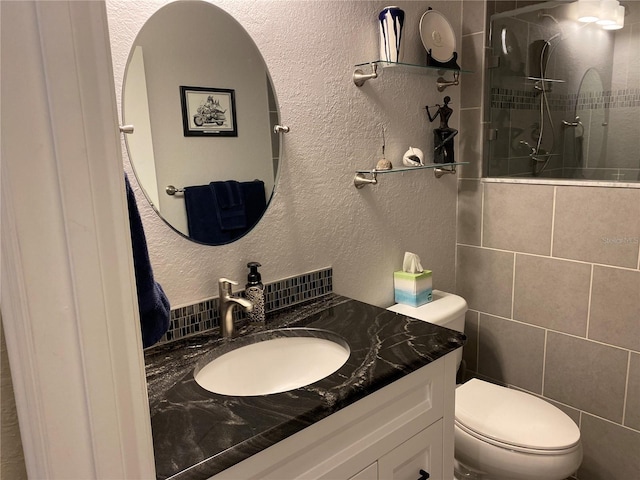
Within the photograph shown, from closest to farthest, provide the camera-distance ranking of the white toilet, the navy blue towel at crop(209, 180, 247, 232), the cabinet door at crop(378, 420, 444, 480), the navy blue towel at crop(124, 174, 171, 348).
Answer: the navy blue towel at crop(124, 174, 171, 348)
the cabinet door at crop(378, 420, 444, 480)
the navy blue towel at crop(209, 180, 247, 232)
the white toilet

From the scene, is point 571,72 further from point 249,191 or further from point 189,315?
point 189,315

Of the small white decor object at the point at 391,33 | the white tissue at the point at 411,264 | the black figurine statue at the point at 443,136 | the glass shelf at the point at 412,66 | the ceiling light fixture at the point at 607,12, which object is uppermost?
the ceiling light fixture at the point at 607,12

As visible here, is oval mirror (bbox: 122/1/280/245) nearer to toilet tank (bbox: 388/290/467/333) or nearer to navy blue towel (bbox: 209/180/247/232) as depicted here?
navy blue towel (bbox: 209/180/247/232)

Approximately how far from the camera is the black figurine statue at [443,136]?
6.50ft

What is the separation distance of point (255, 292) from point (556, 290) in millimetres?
1256

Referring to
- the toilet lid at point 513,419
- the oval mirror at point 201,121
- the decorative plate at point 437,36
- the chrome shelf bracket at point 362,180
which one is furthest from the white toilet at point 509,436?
the decorative plate at point 437,36

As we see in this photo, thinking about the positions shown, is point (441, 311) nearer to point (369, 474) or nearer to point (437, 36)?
point (369, 474)

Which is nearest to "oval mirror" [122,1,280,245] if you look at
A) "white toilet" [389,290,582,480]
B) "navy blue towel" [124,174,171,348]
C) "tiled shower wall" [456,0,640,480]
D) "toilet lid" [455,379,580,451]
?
"navy blue towel" [124,174,171,348]

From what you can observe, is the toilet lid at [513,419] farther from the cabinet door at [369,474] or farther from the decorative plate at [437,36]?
the decorative plate at [437,36]

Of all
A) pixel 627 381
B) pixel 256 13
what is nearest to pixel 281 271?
pixel 256 13

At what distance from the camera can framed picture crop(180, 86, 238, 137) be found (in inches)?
50.5

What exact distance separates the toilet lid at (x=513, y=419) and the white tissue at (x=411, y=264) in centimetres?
46

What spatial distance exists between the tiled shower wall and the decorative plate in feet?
0.53

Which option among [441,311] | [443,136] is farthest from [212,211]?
[443,136]
